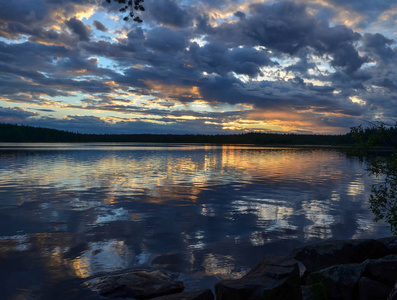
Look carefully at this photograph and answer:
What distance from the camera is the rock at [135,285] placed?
289 inches

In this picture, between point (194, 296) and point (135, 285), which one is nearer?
point (194, 296)

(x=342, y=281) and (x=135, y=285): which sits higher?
(x=342, y=281)

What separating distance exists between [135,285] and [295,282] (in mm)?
3716

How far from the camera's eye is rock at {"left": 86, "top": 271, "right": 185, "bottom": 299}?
735 centimetres

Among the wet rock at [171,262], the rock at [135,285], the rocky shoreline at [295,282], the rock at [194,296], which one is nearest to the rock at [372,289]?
the rocky shoreline at [295,282]

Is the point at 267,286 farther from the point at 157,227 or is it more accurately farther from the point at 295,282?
the point at 157,227

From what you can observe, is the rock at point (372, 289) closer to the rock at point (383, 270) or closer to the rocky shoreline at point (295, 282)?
the rocky shoreline at point (295, 282)

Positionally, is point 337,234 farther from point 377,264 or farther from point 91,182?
point 91,182

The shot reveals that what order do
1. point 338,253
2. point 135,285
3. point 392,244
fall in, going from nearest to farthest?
point 135,285 < point 338,253 < point 392,244

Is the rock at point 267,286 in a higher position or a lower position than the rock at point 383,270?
lower

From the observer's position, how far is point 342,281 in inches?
257

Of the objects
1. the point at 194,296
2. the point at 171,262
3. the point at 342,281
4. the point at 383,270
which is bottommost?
the point at 171,262

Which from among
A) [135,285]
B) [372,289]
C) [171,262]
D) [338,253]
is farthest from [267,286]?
[171,262]

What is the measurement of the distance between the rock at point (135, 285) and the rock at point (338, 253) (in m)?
3.35
